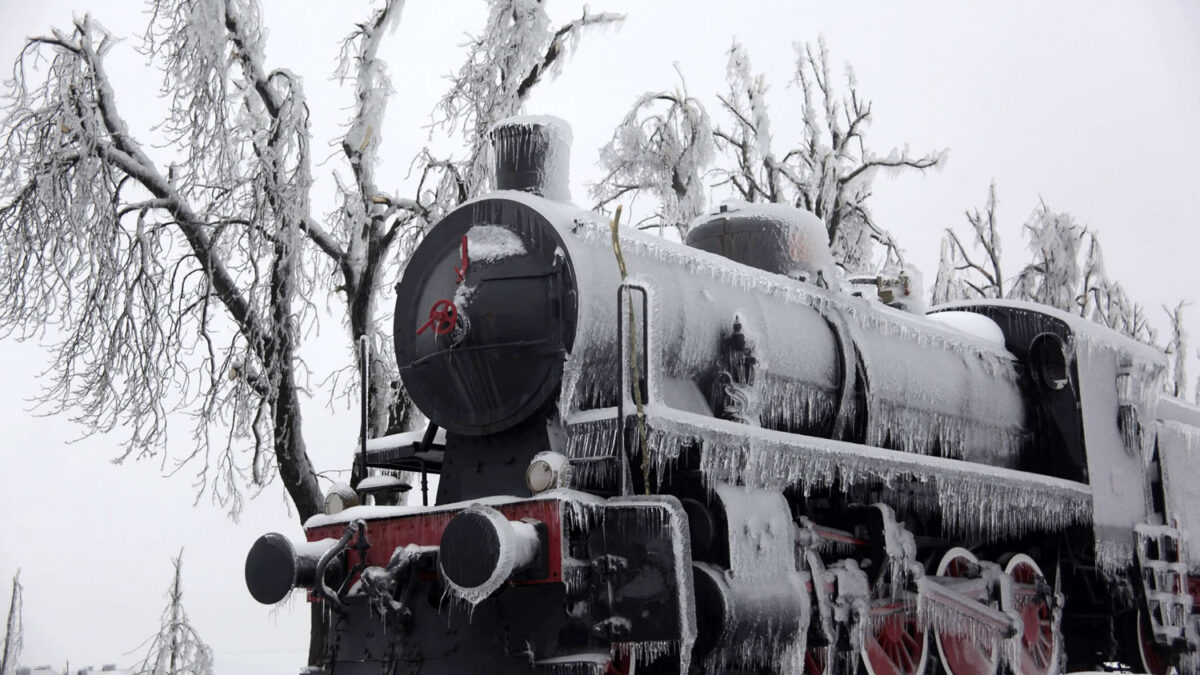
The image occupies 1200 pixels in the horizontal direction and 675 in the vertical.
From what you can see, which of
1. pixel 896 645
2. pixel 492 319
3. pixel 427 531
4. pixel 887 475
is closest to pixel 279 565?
pixel 427 531

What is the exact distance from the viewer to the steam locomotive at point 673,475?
14.6ft

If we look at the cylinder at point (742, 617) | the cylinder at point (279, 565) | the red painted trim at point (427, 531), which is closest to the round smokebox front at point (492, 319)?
the red painted trim at point (427, 531)

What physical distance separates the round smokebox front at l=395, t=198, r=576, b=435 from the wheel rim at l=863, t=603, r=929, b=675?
233cm

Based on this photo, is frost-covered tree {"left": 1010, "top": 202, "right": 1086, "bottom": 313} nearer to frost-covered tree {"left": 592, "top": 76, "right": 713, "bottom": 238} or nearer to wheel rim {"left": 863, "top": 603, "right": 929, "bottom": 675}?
frost-covered tree {"left": 592, "top": 76, "right": 713, "bottom": 238}

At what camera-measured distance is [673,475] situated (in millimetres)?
5051

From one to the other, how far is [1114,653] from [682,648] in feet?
17.3

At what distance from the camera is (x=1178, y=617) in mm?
8125

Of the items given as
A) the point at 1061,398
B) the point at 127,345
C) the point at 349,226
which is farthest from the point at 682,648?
the point at 349,226

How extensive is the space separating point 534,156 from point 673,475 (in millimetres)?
1710

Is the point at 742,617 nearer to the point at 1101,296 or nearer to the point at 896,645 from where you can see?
the point at 896,645

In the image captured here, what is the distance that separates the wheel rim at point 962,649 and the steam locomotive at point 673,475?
0.06 feet

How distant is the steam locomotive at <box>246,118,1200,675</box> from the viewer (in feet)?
14.6

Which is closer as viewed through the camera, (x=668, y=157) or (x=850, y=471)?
(x=850, y=471)

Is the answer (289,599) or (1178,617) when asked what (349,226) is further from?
(1178,617)
